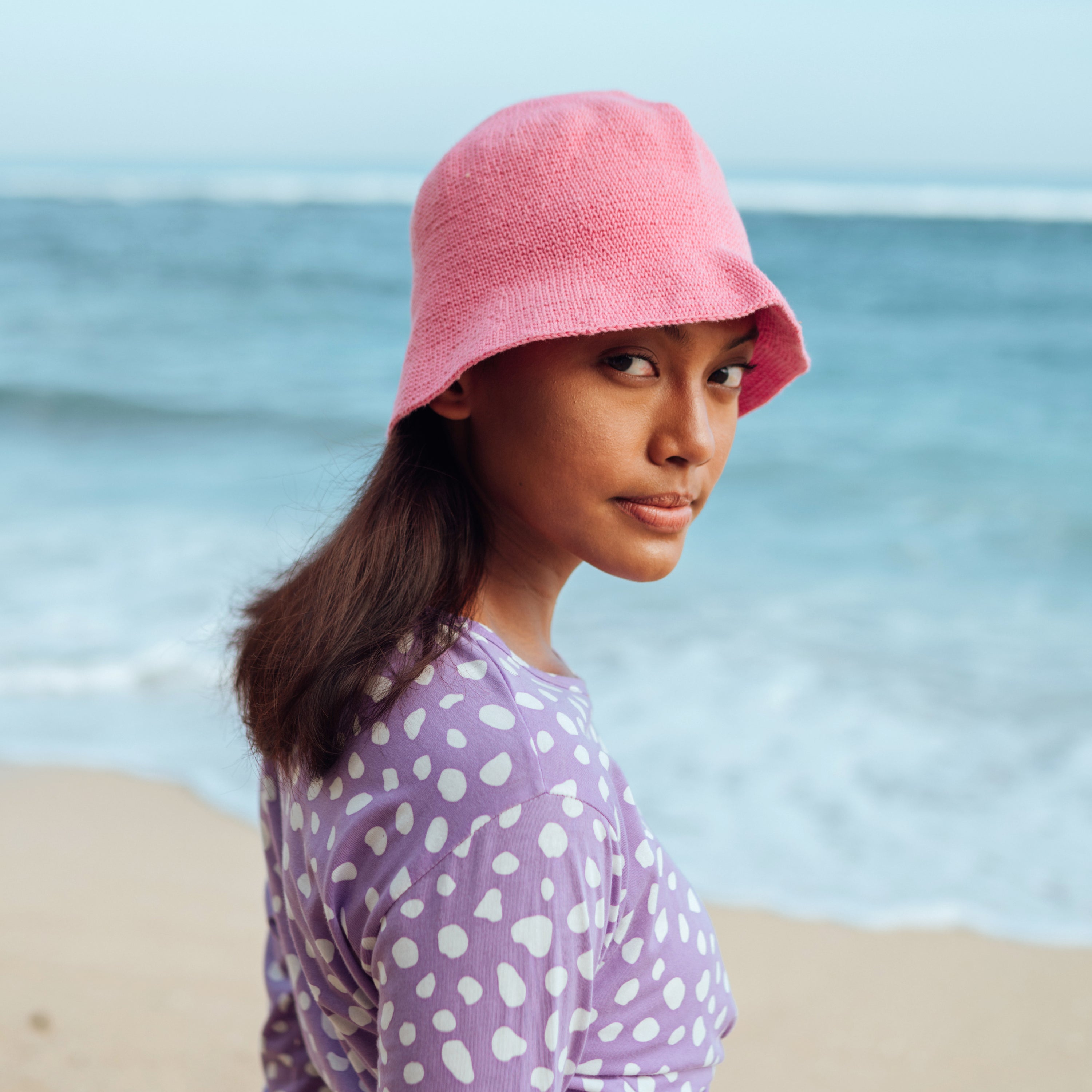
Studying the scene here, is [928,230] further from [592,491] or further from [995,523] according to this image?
[592,491]

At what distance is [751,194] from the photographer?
4641 centimetres

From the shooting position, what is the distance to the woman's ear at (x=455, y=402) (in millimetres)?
1286

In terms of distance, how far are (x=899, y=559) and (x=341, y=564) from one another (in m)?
6.52

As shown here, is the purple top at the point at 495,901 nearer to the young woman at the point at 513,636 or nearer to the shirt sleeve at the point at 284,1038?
the young woman at the point at 513,636

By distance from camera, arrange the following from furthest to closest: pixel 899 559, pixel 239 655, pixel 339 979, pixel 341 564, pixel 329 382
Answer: pixel 329 382, pixel 899 559, pixel 239 655, pixel 341 564, pixel 339 979

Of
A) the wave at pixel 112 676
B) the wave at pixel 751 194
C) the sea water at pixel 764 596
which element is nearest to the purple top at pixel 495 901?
the sea water at pixel 764 596

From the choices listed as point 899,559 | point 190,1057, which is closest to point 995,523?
point 899,559

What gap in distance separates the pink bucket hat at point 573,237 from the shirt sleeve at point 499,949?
1.65 ft

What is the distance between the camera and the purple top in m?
0.97

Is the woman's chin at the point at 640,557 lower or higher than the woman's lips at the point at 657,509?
lower

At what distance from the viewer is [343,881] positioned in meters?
1.07

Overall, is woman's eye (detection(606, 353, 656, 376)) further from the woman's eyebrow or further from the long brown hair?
the long brown hair

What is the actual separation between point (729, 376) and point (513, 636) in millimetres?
408

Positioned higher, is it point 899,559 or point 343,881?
point 343,881
